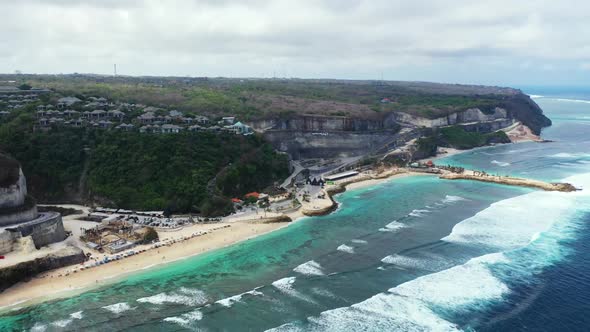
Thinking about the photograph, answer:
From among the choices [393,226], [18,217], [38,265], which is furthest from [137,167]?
[393,226]

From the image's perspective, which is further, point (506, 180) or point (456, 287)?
point (506, 180)

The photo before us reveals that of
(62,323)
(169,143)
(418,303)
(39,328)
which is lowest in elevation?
(39,328)

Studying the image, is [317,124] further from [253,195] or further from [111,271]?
[111,271]

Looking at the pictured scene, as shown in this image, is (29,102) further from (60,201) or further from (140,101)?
(60,201)

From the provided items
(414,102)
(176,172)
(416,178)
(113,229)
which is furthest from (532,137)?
(113,229)

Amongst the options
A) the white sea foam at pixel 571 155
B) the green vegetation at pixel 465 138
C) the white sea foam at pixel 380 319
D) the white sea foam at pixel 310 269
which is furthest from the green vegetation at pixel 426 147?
the white sea foam at pixel 380 319
